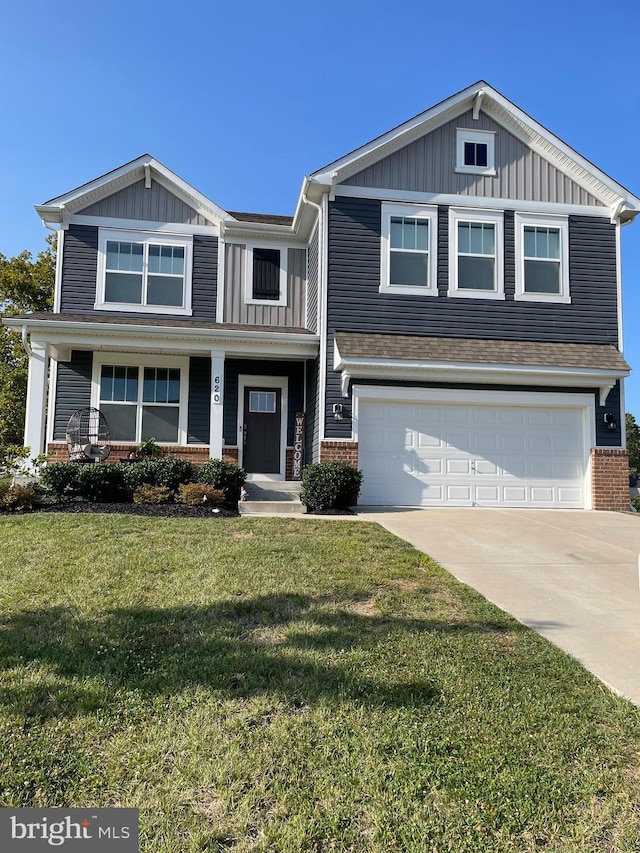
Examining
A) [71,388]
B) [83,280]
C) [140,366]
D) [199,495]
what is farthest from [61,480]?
[83,280]

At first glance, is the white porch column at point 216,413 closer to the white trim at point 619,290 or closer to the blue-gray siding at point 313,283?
the blue-gray siding at point 313,283

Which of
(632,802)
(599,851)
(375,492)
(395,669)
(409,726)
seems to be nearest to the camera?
(599,851)

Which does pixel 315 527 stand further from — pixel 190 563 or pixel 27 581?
pixel 27 581

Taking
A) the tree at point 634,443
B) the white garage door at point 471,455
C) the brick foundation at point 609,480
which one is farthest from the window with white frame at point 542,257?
the tree at point 634,443

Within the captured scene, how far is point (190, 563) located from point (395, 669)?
287 cm

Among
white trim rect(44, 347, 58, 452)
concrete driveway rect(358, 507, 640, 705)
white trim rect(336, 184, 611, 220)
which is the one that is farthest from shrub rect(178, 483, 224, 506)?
white trim rect(336, 184, 611, 220)

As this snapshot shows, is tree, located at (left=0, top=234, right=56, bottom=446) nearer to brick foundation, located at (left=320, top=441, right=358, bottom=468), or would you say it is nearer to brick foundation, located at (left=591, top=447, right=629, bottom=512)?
brick foundation, located at (left=320, top=441, right=358, bottom=468)

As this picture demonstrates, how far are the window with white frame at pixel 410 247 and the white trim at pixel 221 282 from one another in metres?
3.95

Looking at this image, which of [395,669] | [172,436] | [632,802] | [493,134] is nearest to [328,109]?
[493,134]

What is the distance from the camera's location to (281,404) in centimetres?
1314

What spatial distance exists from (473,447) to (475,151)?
21.2 feet

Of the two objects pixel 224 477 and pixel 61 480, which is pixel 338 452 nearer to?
pixel 224 477

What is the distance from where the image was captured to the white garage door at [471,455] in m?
11.1

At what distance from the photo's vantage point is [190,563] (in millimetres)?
5543
